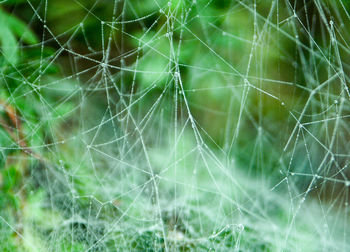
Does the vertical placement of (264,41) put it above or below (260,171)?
above

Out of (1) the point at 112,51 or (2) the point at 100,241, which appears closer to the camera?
(2) the point at 100,241

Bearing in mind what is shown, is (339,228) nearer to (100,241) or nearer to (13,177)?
(100,241)

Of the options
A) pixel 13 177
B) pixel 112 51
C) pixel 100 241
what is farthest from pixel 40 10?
pixel 100 241

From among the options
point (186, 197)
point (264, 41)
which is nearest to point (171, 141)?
point (186, 197)

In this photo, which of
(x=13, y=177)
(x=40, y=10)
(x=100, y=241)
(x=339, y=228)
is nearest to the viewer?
(x=100, y=241)

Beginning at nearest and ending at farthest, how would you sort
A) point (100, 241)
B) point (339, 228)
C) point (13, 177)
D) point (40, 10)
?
point (100, 241)
point (13, 177)
point (339, 228)
point (40, 10)

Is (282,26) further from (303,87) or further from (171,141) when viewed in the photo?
(171,141)

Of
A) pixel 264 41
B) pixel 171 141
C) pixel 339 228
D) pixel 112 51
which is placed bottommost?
pixel 339 228
